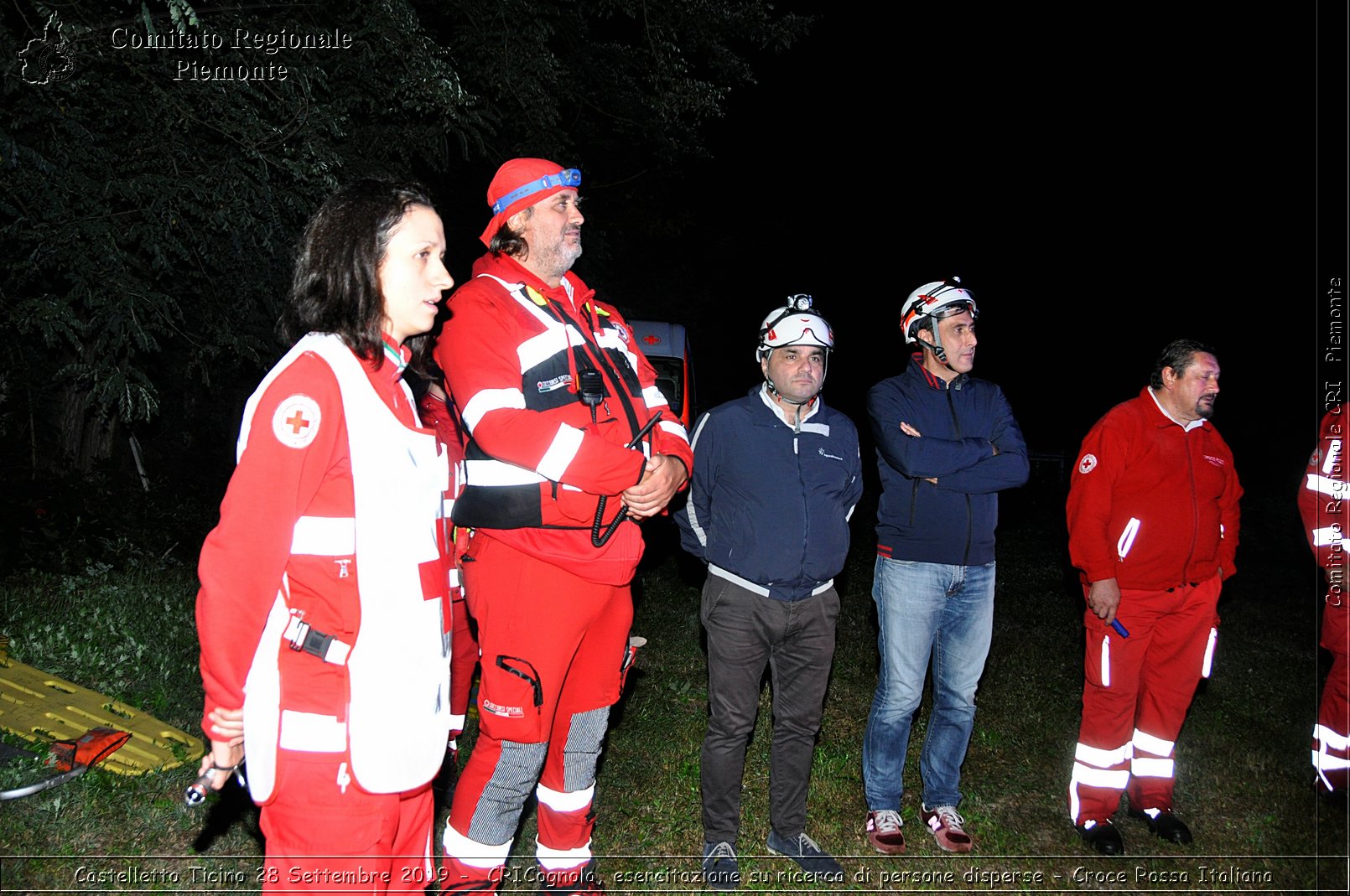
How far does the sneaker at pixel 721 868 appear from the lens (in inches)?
165

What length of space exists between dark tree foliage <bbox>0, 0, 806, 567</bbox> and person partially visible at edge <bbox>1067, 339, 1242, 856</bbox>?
5301mm

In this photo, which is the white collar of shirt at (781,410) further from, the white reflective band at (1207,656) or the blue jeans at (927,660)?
the white reflective band at (1207,656)

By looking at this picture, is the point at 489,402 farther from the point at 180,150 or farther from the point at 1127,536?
the point at 180,150

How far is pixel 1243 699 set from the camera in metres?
7.30

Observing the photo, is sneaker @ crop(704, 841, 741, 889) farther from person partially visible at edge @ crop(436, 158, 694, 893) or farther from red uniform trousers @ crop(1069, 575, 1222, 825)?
red uniform trousers @ crop(1069, 575, 1222, 825)

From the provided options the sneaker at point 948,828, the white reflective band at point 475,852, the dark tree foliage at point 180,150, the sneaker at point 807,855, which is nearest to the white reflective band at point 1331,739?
the sneaker at point 948,828

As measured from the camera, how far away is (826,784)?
5.36m

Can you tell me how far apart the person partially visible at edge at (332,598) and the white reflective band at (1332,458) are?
16.9 feet

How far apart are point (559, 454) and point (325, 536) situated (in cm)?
99

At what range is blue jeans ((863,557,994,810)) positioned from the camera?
4.52 metres

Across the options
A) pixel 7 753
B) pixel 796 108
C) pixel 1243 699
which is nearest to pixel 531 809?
pixel 7 753

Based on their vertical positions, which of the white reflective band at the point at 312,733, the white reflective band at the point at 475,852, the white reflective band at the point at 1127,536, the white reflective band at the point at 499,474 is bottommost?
the white reflective band at the point at 475,852

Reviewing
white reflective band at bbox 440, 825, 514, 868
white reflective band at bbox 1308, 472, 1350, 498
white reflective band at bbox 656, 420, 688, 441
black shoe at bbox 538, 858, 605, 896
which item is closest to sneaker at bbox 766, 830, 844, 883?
black shoe at bbox 538, 858, 605, 896

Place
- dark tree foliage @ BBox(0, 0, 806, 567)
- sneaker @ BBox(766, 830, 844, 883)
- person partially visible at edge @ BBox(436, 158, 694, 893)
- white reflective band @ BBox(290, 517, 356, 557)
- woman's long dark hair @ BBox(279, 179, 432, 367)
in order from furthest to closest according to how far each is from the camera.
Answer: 1. dark tree foliage @ BBox(0, 0, 806, 567)
2. sneaker @ BBox(766, 830, 844, 883)
3. person partially visible at edge @ BBox(436, 158, 694, 893)
4. woman's long dark hair @ BBox(279, 179, 432, 367)
5. white reflective band @ BBox(290, 517, 356, 557)
